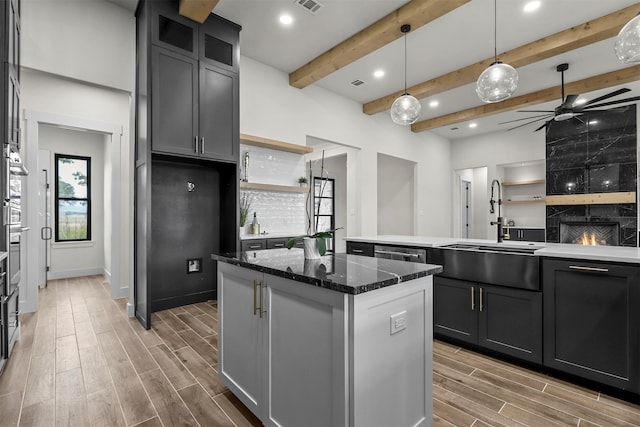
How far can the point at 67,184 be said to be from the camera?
5555 mm

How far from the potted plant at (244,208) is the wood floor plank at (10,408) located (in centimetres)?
257

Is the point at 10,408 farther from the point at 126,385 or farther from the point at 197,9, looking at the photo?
the point at 197,9

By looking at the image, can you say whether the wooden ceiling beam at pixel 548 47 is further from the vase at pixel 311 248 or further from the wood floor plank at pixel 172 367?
the wood floor plank at pixel 172 367

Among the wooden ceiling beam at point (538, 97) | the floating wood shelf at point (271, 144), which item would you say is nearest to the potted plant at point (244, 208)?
the floating wood shelf at point (271, 144)

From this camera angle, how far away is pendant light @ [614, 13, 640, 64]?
2.05 metres

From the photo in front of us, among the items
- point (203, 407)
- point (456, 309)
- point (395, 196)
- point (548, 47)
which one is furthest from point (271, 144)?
point (395, 196)

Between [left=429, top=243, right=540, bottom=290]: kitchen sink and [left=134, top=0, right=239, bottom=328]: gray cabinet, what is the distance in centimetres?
236

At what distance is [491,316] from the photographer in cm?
246

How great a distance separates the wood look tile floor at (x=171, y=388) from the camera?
5.70 ft

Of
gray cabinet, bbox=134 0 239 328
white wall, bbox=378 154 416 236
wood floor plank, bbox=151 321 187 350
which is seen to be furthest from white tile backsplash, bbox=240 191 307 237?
white wall, bbox=378 154 416 236

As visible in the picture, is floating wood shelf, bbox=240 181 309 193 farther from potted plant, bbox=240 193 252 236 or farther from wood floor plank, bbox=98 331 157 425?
wood floor plank, bbox=98 331 157 425

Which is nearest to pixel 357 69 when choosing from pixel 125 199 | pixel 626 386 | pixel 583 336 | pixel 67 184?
pixel 125 199

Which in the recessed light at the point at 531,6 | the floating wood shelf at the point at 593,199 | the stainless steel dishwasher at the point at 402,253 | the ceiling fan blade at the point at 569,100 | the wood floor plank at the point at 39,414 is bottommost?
the wood floor plank at the point at 39,414

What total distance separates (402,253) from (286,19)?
2959mm
